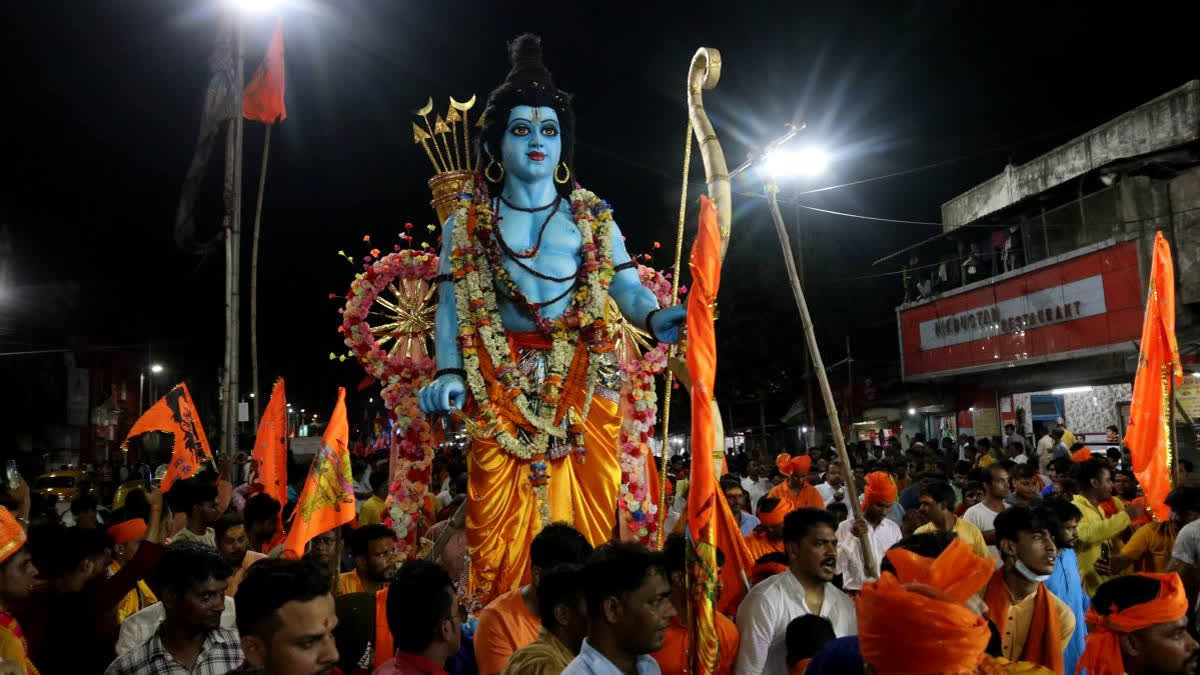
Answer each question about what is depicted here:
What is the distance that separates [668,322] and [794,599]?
5.29ft

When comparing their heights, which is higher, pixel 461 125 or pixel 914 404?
pixel 461 125


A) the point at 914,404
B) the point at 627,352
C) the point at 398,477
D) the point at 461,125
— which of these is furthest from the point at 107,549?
the point at 914,404

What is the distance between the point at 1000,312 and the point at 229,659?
20758mm

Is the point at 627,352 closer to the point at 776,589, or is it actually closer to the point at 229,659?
the point at 776,589

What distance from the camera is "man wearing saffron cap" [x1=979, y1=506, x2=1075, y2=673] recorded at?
13.6ft

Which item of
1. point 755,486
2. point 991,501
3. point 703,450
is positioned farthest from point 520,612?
point 755,486

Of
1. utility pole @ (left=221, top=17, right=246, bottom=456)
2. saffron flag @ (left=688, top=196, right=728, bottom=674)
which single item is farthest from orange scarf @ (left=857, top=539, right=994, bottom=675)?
utility pole @ (left=221, top=17, right=246, bottom=456)

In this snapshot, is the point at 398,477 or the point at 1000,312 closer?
the point at 398,477

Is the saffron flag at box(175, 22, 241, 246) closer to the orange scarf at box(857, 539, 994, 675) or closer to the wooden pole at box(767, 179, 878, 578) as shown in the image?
the wooden pole at box(767, 179, 878, 578)

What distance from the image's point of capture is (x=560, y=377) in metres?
5.09

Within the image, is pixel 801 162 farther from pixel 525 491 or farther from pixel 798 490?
pixel 798 490

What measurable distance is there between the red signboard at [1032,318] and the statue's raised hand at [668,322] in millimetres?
15202

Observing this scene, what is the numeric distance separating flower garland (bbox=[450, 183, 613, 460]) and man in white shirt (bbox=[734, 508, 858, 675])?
138 centimetres

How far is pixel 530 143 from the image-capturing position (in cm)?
539
